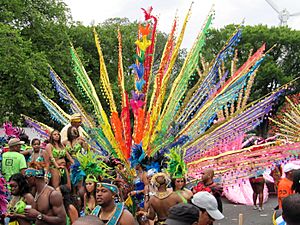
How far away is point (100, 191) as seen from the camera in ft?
12.7

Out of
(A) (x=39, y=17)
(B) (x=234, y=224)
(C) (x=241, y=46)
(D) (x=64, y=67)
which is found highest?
(C) (x=241, y=46)

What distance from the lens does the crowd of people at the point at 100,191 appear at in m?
3.60

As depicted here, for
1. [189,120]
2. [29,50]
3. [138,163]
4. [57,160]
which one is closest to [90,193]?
[138,163]

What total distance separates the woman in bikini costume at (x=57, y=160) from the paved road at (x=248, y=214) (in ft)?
11.3

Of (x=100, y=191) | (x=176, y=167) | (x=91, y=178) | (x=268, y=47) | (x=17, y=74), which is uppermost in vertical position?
(x=268, y=47)

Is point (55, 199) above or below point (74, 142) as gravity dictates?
below

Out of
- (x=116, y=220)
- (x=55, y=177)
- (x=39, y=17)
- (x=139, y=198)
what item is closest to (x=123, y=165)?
(x=139, y=198)

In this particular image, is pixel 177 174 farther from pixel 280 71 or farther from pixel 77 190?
pixel 280 71

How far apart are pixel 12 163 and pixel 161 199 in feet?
9.71

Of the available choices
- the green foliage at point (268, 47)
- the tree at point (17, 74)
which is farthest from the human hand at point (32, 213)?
the green foliage at point (268, 47)

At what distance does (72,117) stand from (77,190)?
131 cm

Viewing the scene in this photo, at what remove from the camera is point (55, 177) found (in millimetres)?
6598

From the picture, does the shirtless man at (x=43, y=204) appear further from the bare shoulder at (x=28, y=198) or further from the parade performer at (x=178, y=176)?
the parade performer at (x=178, y=176)

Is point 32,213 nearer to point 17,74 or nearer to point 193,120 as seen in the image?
point 193,120
